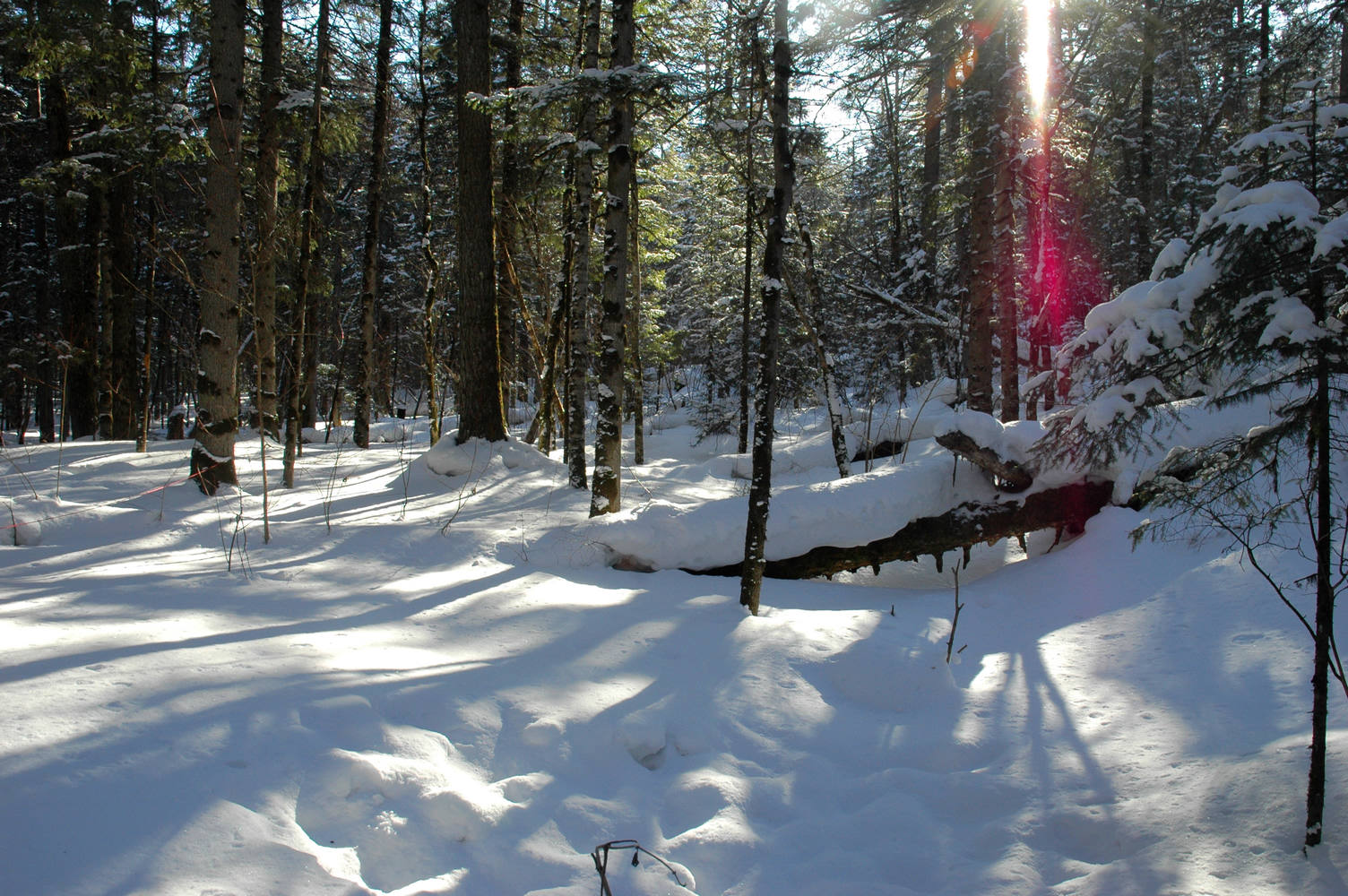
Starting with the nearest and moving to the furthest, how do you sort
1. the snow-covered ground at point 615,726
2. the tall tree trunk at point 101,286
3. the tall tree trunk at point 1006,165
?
the snow-covered ground at point 615,726
the tall tree trunk at point 1006,165
the tall tree trunk at point 101,286

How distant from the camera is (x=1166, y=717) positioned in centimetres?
386

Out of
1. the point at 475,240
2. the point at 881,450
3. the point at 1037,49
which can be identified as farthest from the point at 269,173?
the point at 881,450

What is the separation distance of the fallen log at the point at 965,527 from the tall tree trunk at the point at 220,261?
6557 mm

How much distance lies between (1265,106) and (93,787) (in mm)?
19614

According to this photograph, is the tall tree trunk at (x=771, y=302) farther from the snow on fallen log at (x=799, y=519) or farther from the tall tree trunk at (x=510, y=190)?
the tall tree trunk at (x=510, y=190)

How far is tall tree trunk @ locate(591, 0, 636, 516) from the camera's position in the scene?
782cm

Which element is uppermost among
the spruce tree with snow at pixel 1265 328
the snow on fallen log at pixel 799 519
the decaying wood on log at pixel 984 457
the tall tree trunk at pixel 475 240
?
the tall tree trunk at pixel 475 240

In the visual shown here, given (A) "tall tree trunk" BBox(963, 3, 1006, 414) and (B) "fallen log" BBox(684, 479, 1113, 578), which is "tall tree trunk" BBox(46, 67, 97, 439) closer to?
(B) "fallen log" BBox(684, 479, 1113, 578)

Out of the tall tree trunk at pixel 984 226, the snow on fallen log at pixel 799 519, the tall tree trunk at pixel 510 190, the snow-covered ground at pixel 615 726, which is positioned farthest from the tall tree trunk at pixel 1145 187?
the tall tree trunk at pixel 510 190

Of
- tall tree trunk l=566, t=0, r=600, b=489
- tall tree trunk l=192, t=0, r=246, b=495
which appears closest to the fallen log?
tall tree trunk l=566, t=0, r=600, b=489

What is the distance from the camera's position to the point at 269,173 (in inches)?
370

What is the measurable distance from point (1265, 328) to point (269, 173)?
427 inches

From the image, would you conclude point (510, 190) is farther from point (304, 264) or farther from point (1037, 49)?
point (1037, 49)

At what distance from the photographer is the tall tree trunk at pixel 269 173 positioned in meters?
7.90
